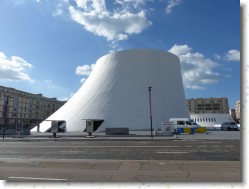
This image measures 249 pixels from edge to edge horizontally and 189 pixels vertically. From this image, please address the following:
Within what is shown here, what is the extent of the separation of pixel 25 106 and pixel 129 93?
70091 millimetres

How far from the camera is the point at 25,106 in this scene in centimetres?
9906

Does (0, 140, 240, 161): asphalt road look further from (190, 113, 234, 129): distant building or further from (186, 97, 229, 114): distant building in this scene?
(186, 97, 229, 114): distant building

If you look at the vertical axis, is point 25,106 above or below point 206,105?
below

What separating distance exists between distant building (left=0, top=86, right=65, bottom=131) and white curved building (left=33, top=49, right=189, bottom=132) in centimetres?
4508

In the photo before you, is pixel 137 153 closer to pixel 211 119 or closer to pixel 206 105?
pixel 211 119

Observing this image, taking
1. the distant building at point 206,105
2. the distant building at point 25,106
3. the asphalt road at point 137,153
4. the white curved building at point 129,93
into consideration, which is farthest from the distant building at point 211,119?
the distant building at point 206,105

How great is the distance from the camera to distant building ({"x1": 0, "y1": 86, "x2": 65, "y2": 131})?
88688mm

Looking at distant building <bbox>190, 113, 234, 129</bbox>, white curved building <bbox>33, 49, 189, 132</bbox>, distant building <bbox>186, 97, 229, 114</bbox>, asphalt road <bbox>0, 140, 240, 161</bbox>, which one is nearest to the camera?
asphalt road <bbox>0, 140, 240, 161</bbox>

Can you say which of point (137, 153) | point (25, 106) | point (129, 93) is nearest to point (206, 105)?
point (25, 106)

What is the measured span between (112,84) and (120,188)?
40.4 m

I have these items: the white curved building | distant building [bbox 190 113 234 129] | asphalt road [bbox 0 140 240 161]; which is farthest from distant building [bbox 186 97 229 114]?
asphalt road [bbox 0 140 240 161]

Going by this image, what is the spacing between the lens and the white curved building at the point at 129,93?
39531 mm

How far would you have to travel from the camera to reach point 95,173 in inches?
288

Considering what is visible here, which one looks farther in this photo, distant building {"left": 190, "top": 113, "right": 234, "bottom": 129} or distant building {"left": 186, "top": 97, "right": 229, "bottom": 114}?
distant building {"left": 186, "top": 97, "right": 229, "bottom": 114}
